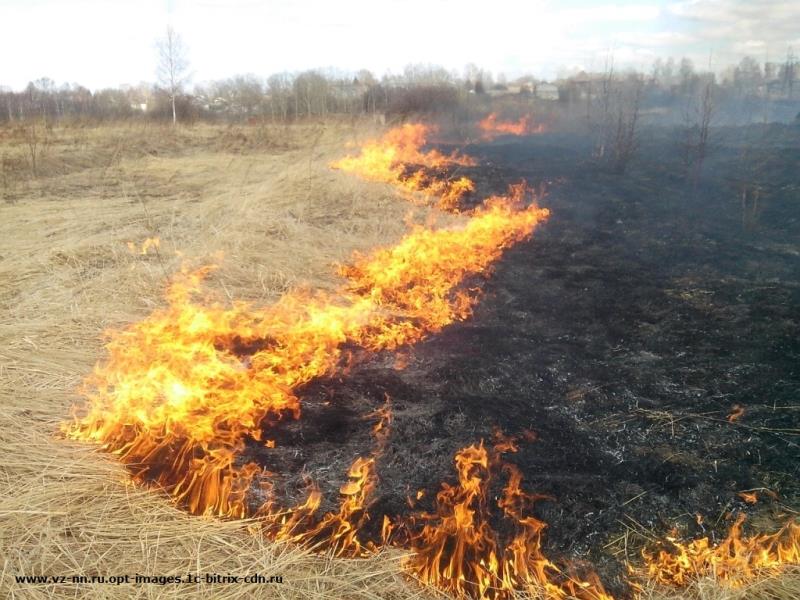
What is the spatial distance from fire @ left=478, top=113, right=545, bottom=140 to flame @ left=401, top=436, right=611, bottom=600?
1917 cm

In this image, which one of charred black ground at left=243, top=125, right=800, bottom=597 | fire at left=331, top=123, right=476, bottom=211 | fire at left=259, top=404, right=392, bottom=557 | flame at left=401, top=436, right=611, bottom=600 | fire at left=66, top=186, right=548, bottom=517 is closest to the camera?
flame at left=401, top=436, right=611, bottom=600

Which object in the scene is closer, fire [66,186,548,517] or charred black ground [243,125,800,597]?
charred black ground [243,125,800,597]

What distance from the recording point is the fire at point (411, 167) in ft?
32.8

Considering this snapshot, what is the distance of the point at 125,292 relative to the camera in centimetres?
541

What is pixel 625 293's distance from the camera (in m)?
A: 5.77

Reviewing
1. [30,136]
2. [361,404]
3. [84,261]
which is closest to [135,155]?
[30,136]

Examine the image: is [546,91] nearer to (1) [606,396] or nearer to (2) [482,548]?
(1) [606,396]

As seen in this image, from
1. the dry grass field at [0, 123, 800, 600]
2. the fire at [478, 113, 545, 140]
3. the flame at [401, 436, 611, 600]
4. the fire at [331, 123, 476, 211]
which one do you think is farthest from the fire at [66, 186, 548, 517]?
the fire at [478, 113, 545, 140]

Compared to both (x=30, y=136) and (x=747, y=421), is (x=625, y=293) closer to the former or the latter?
(x=747, y=421)

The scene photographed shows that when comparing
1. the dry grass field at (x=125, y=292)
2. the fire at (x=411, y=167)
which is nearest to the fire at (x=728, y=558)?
the dry grass field at (x=125, y=292)

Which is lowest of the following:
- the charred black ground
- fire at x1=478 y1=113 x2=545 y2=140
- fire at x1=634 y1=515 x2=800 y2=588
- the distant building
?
fire at x1=634 y1=515 x2=800 y2=588

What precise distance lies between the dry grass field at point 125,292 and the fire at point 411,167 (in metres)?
0.76

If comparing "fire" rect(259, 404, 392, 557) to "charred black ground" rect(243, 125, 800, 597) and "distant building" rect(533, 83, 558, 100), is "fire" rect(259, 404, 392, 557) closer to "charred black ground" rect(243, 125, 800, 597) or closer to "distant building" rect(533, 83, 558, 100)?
"charred black ground" rect(243, 125, 800, 597)

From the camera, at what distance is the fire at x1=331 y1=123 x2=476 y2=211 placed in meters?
9.98
